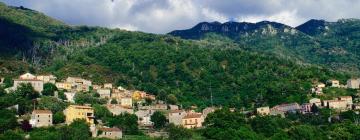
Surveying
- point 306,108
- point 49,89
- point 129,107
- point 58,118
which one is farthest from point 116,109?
point 306,108

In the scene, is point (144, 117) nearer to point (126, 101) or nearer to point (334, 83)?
point (126, 101)

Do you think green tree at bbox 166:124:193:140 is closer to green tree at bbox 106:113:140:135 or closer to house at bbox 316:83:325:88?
green tree at bbox 106:113:140:135

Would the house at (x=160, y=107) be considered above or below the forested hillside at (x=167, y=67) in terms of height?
below

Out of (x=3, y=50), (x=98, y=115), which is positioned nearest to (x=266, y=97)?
(x=98, y=115)

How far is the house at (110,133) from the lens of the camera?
77.0m

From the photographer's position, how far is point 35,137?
68.1 m

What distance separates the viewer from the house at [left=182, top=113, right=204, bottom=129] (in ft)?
307

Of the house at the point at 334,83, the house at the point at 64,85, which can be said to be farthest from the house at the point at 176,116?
the house at the point at 334,83

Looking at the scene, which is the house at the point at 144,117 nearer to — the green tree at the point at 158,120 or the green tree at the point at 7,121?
the green tree at the point at 158,120

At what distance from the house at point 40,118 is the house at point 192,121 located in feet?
80.9

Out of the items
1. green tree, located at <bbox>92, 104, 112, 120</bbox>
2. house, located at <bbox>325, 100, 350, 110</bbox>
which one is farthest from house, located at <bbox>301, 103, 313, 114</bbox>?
green tree, located at <bbox>92, 104, 112, 120</bbox>

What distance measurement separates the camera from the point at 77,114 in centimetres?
8438

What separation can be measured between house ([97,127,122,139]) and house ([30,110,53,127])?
26.4 feet

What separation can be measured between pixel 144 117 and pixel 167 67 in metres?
48.1
